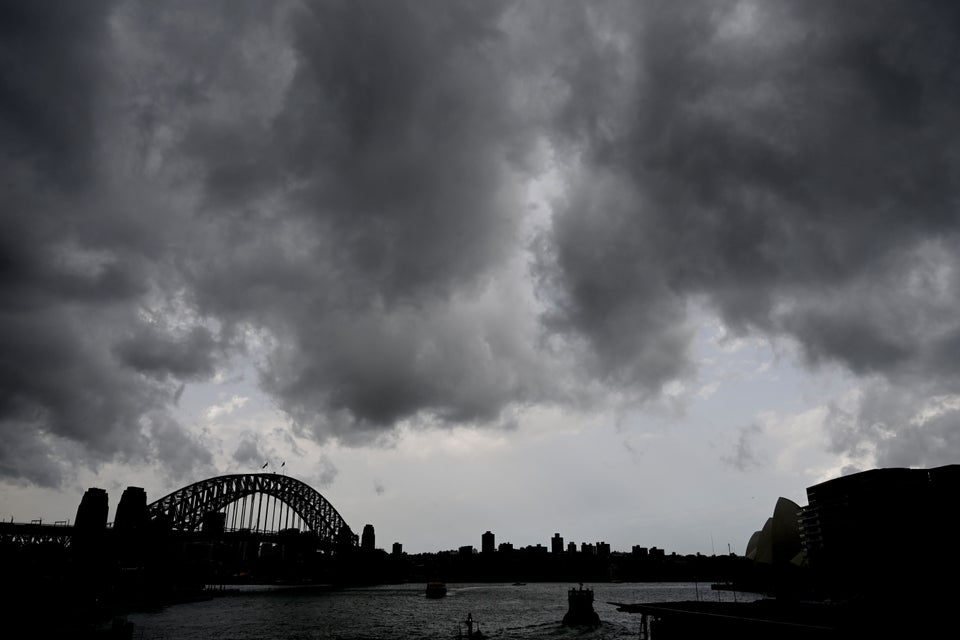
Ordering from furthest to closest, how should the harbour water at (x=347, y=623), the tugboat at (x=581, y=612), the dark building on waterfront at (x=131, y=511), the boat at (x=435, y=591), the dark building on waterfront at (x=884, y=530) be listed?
the boat at (x=435, y=591) → the dark building on waterfront at (x=131, y=511) → the tugboat at (x=581, y=612) → the harbour water at (x=347, y=623) → the dark building on waterfront at (x=884, y=530)

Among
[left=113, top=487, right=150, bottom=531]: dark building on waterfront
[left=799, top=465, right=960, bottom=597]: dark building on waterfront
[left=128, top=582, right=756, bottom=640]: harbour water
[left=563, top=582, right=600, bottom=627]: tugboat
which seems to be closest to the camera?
[left=799, top=465, right=960, bottom=597]: dark building on waterfront

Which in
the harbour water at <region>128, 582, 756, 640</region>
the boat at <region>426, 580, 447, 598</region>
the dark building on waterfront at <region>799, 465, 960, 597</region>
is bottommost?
the boat at <region>426, 580, 447, 598</region>

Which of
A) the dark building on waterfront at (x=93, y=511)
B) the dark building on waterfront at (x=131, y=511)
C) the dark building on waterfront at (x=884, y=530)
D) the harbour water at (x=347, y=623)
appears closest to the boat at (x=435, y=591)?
the harbour water at (x=347, y=623)

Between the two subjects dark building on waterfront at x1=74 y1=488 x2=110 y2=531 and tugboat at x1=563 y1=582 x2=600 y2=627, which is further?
dark building on waterfront at x1=74 y1=488 x2=110 y2=531

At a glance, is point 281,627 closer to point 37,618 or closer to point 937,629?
point 37,618

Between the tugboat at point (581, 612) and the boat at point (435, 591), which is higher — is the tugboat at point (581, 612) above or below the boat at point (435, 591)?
above

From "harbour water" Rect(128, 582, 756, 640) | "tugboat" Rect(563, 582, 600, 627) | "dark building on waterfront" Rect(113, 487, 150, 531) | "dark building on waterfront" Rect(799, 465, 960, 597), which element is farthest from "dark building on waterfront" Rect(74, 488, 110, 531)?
"dark building on waterfront" Rect(799, 465, 960, 597)

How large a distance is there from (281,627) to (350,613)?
2850cm

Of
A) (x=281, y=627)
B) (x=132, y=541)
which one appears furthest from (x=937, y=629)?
(x=132, y=541)

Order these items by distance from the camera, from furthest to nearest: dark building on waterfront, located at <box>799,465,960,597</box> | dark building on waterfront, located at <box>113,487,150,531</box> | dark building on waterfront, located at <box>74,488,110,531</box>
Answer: dark building on waterfront, located at <box>113,487,150,531</box> < dark building on waterfront, located at <box>74,488,110,531</box> < dark building on waterfront, located at <box>799,465,960,597</box>

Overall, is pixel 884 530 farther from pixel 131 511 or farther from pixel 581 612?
pixel 131 511

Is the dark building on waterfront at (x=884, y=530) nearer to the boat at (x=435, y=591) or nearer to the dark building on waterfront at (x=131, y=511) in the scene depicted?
the boat at (x=435, y=591)

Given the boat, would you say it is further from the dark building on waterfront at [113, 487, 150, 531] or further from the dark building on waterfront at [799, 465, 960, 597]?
the dark building on waterfront at [799, 465, 960, 597]

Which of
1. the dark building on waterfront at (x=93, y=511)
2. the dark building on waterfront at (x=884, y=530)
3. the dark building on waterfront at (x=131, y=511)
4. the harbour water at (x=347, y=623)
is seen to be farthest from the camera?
the dark building on waterfront at (x=131, y=511)
